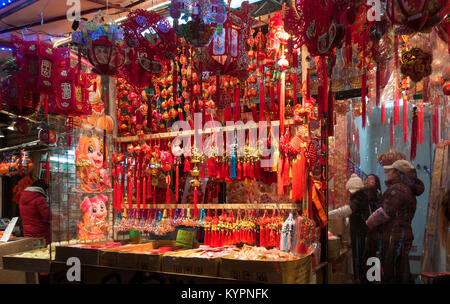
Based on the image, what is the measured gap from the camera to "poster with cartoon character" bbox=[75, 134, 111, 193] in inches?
157

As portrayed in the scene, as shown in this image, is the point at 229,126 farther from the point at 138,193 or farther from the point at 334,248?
the point at 334,248

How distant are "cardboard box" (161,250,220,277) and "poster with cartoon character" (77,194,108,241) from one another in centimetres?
138

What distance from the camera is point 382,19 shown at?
7.00 feet

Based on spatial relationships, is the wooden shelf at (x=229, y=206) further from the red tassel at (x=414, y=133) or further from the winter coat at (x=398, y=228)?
the red tassel at (x=414, y=133)

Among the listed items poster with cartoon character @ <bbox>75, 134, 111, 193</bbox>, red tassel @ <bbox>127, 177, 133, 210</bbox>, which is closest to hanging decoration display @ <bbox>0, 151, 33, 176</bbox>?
poster with cartoon character @ <bbox>75, 134, 111, 193</bbox>

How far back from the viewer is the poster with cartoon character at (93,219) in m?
3.99

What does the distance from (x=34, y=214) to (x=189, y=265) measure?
2.55m

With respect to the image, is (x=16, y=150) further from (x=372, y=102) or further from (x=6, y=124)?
(x=372, y=102)

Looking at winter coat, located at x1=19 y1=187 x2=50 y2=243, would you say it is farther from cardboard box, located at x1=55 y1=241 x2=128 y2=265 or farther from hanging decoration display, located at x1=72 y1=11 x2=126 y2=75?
hanging decoration display, located at x1=72 y1=11 x2=126 y2=75

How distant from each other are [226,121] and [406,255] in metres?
1.77

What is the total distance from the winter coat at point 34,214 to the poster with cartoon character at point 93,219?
2.65 ft

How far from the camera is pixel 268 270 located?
2.51 meters

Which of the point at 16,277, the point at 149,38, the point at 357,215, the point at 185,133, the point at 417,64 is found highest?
the point at 149,38

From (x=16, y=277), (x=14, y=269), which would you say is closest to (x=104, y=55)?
(x=14, y=269)
